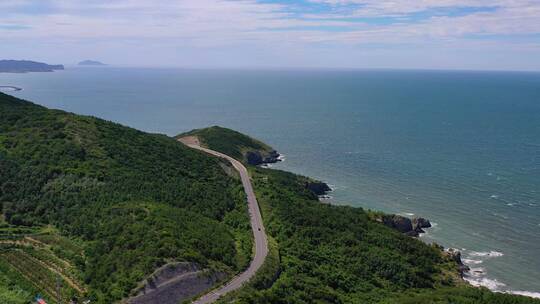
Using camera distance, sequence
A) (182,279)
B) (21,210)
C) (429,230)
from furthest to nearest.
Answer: (429,230)
(21,210)
(182,279)

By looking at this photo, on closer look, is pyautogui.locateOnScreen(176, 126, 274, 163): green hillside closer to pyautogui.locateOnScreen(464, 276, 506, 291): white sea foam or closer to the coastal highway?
the coastal highway

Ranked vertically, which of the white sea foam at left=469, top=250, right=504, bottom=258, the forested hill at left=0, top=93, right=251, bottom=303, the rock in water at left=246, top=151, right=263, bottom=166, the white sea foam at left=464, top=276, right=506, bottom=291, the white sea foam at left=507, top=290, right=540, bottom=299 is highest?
the forested hill at left=0, top=93, right=251, bottom=303

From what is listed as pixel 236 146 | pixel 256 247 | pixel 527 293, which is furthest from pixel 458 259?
pixel 236 146

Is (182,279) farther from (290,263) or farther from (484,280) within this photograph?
(484,280)

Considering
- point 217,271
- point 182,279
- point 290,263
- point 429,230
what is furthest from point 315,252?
point 429,230

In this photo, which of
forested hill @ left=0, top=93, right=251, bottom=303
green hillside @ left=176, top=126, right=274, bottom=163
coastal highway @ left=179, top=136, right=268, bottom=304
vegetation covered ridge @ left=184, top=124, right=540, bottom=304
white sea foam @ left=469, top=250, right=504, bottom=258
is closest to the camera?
coastal highway @ left=179, top=136, right=268, bottom=304

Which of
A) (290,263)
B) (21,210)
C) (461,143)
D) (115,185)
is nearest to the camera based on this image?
(290,263)

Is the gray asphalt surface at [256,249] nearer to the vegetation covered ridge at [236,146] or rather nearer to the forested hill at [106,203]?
the forested hill at [106,203]

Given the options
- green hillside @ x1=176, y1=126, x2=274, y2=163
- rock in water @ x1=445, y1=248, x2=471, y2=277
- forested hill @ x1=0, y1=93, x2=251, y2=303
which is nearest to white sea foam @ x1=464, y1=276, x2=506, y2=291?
rock in water @ x1=445, y1=248, x2=471, y2=277

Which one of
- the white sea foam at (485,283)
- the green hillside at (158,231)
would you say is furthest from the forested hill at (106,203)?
the white sea foam at (485,283)
